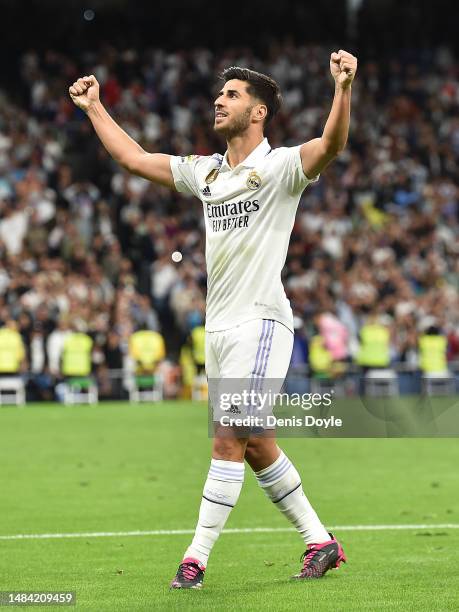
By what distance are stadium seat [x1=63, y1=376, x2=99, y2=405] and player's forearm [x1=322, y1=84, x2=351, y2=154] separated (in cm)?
1972

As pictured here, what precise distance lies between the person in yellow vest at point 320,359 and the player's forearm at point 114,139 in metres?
19.6

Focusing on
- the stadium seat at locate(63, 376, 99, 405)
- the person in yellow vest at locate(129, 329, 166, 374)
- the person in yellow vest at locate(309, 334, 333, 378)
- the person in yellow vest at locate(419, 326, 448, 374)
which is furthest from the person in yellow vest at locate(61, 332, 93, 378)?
the person in yellow vest at locate(419, 326, 448, 374)

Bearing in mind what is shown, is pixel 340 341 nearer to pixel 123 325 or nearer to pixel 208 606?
pixel 123 325

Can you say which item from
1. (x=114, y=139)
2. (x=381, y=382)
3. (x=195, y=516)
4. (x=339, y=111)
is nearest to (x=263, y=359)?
(x=339, y=111)

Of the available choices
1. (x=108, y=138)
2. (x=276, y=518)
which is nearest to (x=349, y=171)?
(x=276, y=518)

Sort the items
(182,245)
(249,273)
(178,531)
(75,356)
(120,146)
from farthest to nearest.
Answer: (182,245) → (75,356) → (178,531) → (120,146) → (249,273)

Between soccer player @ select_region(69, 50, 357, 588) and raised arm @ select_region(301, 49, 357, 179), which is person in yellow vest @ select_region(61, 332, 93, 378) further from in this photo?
raised arm @ select_region(301, 49, 357, 179)

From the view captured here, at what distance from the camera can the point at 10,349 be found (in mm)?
25422

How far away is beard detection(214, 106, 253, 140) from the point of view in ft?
23.8

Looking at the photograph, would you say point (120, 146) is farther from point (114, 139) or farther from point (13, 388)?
point (13, 388)

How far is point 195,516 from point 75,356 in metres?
15.8

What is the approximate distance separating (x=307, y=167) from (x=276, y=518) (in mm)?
4108

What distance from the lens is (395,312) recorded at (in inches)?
1142

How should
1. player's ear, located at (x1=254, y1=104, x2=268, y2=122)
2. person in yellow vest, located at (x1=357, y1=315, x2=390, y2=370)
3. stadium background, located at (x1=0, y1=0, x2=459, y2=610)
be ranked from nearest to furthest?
player's ear, located at (x1=254, y1=104, x2=268, y2=122), stadium background, located at (x1=0, y1=0, x2=459, y2=610), person in yellow vest, located at (x1=357, y1=315, x2=390, y2=370)
